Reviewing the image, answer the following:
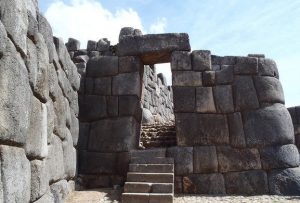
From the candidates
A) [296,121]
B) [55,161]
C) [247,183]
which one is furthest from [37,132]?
[296,121]

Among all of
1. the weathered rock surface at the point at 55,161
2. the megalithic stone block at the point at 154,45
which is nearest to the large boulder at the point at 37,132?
the weathered rock surface at the point at 55,161

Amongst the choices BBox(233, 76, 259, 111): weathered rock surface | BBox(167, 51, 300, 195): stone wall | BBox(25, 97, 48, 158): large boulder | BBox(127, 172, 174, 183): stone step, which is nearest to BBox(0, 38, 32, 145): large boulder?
BBox(25, 97, 48, 158): large boulder

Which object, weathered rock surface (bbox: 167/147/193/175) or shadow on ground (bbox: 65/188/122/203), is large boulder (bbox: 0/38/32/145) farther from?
weathered rock surface (bbox: 167/147/193/175)

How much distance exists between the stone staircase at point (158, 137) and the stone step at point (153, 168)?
134cm

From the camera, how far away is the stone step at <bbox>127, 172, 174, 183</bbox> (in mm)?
5752

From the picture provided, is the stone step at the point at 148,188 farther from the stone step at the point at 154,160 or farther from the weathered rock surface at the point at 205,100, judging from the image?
the weathered rock surface at the point at 205,100

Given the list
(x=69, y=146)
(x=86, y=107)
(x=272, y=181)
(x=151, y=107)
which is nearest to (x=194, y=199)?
(x=272, y=181)

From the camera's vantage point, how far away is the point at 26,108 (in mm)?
2799

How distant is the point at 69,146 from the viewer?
5.56 meters

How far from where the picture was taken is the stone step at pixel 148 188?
549 cm

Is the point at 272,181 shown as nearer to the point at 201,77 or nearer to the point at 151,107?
the point at 201,77

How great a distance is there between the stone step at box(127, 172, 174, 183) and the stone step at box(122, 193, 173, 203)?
1.40 ft

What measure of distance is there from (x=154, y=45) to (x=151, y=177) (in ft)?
9.35

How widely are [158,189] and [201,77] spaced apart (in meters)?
2.63
